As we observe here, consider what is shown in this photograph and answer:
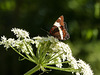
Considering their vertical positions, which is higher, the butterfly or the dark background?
the dark background

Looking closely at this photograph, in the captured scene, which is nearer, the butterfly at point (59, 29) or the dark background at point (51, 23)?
the butterfly at point (59, 29)

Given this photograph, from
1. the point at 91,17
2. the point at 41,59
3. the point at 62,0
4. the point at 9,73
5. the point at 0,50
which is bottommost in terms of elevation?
the point at 41,59

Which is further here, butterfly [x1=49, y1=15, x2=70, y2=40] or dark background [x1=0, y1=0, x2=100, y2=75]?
dark background [x1=0, y1=0, x2=100, y2=75]

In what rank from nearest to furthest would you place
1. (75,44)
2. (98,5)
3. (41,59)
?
1. (41,59)
2. (98,5)
3. (75,44)

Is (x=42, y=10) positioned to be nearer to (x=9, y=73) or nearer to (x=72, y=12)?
(x=72, y=12)

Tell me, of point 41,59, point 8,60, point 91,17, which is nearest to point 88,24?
point 91,17

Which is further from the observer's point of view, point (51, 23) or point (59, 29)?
point (51, 23)

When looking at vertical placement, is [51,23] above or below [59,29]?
above

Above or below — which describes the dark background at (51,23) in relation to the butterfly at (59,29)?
above
